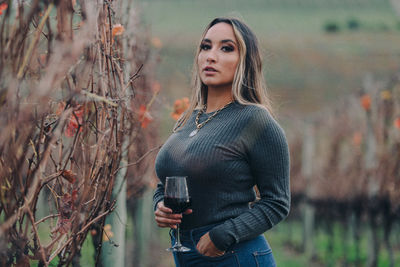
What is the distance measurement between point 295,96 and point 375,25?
7777 millimetres

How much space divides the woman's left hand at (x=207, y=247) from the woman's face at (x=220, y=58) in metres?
0.68

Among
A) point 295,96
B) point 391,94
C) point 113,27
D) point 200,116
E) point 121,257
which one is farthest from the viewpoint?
point 295,96

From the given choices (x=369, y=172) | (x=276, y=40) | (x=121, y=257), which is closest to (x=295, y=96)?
(x=276, y=40)

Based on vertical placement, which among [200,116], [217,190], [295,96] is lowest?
[295,96]

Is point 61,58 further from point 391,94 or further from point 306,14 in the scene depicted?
point 306,14

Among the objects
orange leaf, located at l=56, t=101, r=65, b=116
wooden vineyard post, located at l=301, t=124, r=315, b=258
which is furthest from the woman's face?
wooden vineyard post, located at l=301, t=124, r=315, b=258

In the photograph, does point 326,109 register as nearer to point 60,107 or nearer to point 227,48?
point 227,48

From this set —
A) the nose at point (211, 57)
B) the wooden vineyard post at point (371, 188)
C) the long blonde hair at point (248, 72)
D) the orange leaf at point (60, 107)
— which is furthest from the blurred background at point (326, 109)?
the orange leaf at point (60, 107)

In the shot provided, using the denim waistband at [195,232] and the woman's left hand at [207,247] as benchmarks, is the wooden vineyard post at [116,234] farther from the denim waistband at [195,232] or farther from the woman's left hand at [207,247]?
the woman's left hand at [207,247]

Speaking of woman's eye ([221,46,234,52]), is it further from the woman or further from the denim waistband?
the denim waistband

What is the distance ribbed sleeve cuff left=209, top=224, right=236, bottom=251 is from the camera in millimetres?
1911

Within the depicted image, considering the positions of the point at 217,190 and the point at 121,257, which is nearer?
the point at 217,190

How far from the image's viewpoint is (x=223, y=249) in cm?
194

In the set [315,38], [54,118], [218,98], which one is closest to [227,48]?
[218,98]
